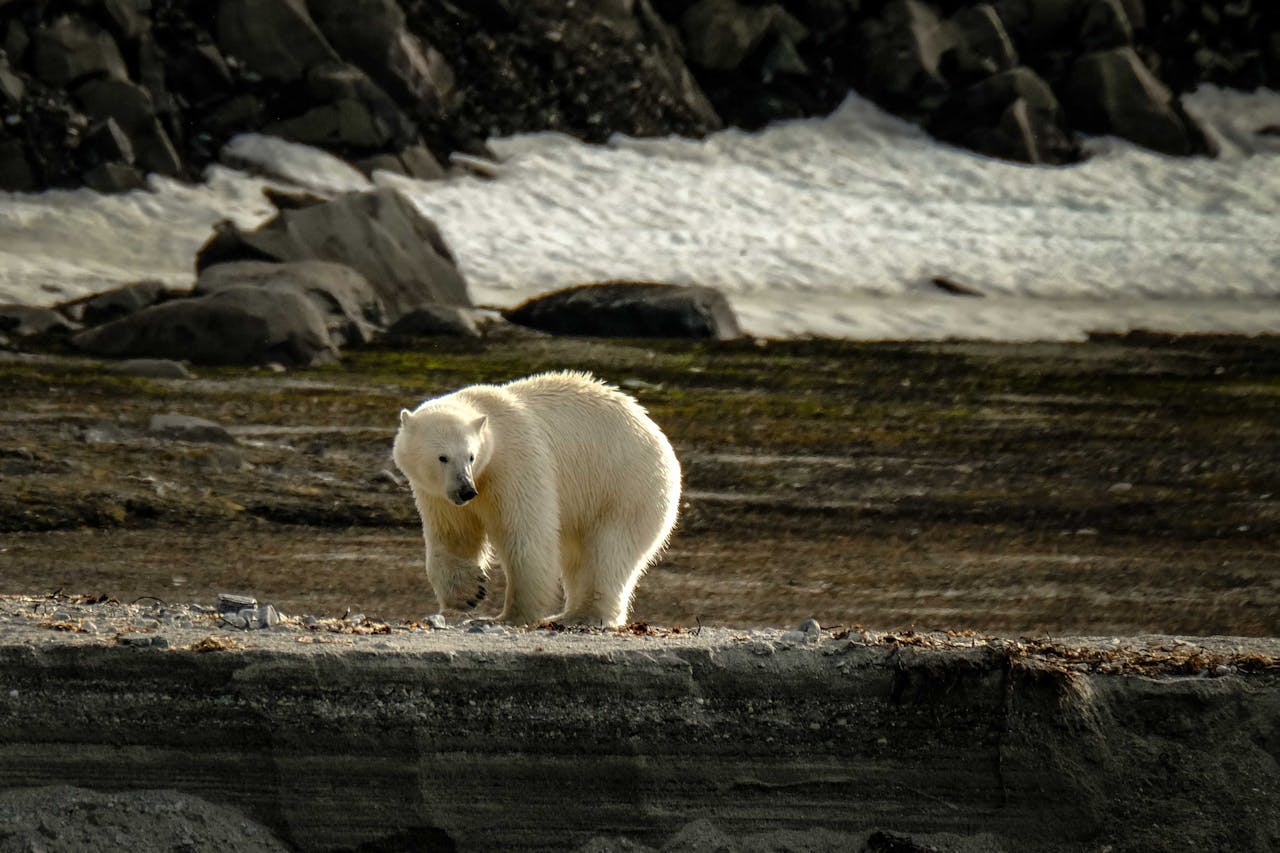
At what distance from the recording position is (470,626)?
610 centimetres

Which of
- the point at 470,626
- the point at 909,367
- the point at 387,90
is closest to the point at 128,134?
the point at 387,90

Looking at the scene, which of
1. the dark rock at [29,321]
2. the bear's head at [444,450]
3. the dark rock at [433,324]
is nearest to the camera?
the bear's head at [444,450]

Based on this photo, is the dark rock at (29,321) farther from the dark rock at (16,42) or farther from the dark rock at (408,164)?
the dark rock at (408,164)

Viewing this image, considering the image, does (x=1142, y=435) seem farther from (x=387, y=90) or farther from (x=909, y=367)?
(x=387, y=90)

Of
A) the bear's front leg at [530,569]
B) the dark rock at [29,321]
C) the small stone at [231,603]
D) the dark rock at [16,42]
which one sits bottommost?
the dark rock at [29,321]

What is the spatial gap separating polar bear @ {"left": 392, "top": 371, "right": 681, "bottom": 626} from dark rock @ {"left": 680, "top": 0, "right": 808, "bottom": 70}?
2239cm

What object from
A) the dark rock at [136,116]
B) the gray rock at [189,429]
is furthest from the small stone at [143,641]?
the dark rock at [136,116]

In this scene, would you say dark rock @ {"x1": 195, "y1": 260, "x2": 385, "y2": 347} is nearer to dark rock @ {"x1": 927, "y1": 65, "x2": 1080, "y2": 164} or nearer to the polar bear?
the polar bear

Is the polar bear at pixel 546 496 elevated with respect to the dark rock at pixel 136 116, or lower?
elevated

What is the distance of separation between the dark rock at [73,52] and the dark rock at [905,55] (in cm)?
1199

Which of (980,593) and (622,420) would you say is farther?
(980,593)

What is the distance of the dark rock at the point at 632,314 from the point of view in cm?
1894

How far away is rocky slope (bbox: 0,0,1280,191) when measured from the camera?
916 inches

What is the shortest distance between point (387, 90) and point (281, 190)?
123 inches
